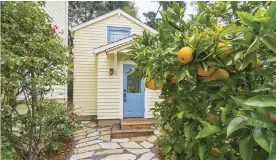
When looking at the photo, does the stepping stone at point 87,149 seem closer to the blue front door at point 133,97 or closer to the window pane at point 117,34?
the blue front door at point 133,97

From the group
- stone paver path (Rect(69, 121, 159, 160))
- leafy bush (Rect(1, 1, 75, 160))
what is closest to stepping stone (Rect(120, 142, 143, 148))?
stone paver path (Rect(69, 121, 159, 160))

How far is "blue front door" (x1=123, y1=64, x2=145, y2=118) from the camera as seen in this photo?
7.38m

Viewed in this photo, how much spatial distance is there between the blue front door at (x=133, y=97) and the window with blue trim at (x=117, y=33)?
2.04 m

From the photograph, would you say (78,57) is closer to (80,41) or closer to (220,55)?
(80,41)

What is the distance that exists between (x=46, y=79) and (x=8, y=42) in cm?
80

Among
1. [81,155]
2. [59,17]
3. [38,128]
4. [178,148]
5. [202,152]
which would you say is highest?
[59,17]

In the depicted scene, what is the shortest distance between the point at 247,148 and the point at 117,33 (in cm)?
874

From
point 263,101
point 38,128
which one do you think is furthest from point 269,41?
point 38,128

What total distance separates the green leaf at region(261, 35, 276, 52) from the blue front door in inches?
263

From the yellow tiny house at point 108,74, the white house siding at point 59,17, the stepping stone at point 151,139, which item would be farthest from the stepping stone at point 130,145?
the white house siding at point 59,17

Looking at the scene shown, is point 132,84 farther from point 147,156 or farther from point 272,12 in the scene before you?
point 272,12

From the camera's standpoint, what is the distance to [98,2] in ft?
62.4

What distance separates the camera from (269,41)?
69 cm

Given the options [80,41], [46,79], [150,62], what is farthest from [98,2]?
[150,62]
